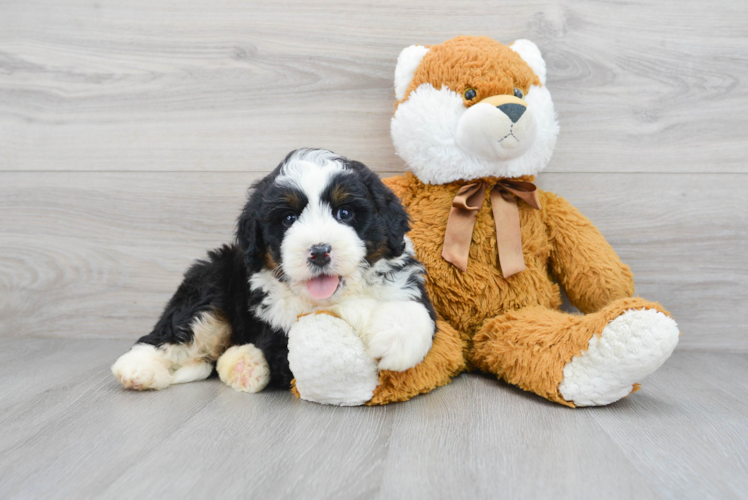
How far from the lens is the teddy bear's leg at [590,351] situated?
48.3 inches

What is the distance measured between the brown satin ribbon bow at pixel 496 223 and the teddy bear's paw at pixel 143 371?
2.77 feet

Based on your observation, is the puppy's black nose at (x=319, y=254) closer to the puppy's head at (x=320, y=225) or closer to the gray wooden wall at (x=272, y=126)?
the puppy's head at (x=320, y=225)

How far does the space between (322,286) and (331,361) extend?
0.17m

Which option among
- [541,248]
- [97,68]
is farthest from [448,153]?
[97,68]

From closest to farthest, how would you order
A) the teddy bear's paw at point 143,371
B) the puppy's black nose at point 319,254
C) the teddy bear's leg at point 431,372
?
the puppy's black nose at point 319,254 → the teddy bear's leg at point 431,372 → the teddy bear's paw at point 143,371

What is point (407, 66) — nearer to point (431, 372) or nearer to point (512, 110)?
point (512, 110)

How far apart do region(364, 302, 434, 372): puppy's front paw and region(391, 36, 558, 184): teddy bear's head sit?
511 mm

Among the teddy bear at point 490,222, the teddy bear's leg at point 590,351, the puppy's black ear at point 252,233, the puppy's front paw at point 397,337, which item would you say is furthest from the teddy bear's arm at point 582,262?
the puppy's black ear at point 252,233

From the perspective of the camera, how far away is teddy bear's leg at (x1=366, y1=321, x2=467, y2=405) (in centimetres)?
130

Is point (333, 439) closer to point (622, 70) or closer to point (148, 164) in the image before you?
point (148, 164)

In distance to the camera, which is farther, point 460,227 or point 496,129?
point 460,227

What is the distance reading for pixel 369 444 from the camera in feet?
3.60

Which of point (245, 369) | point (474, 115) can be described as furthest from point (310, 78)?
point (245, 369)

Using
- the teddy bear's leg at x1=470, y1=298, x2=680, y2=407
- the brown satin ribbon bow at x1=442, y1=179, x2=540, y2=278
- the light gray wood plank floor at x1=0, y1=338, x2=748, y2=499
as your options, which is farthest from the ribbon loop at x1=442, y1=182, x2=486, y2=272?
the light gray wood plank floor at x1=0, y1=338, x2=748, y2=499
